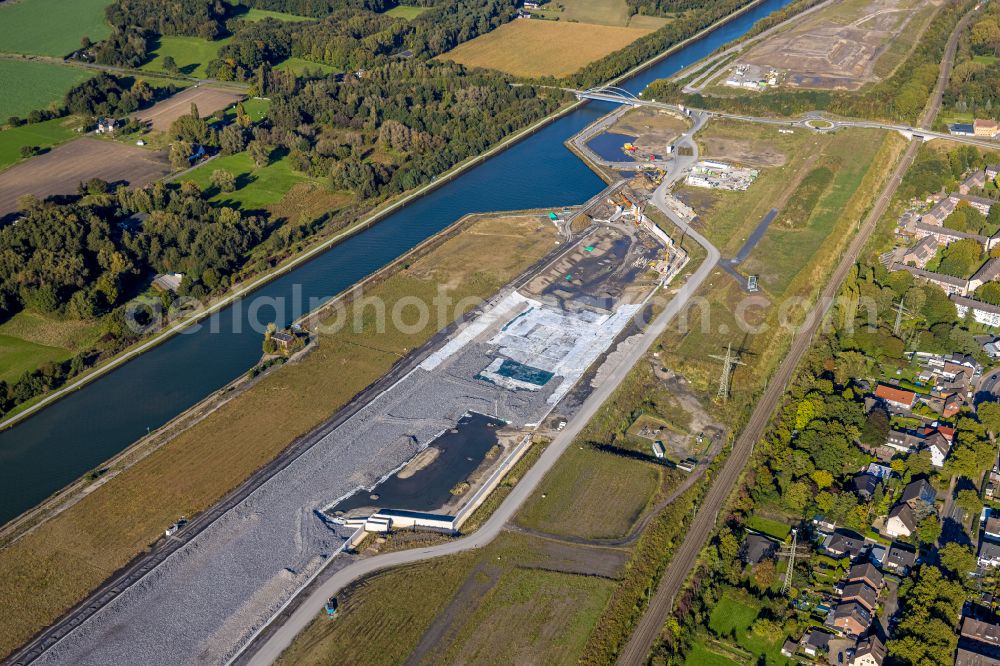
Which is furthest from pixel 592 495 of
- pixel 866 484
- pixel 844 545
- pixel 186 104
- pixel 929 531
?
pixel 186 104

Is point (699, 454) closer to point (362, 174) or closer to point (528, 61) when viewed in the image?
point (362, 174)

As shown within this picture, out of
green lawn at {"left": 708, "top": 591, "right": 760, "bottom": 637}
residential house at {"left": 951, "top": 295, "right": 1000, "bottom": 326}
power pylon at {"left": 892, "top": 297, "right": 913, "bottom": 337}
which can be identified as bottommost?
green lawn at {"left": 708, "top": 591, "right": 760, "bottom": 637}

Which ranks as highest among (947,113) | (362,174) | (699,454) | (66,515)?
(947,113)

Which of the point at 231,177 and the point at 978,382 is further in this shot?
the point at 231,177

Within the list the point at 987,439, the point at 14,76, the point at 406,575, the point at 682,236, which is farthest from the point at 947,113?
the point at 14,76

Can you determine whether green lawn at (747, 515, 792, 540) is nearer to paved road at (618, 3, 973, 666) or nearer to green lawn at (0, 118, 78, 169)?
paved road at (618, 3, 973, 666)

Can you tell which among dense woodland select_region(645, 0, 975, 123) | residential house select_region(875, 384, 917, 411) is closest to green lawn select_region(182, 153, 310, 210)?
dense woodland select_region(645, 0, 975, 123)
